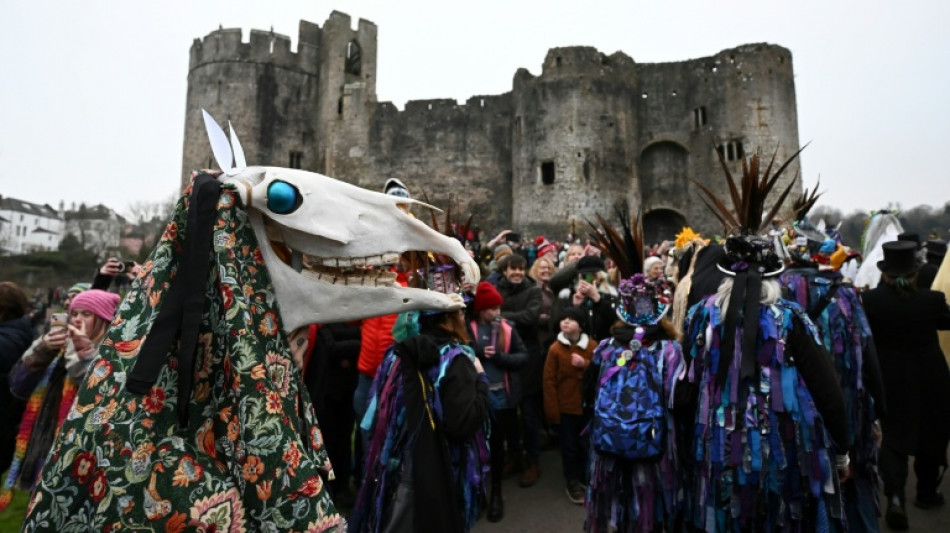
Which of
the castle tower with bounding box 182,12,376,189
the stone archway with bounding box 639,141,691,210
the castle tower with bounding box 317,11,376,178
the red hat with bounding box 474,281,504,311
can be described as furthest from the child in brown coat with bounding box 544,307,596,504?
the castle tower with bounding box 182,12,376,189

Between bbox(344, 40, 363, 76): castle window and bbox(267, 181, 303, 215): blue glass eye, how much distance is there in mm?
32606

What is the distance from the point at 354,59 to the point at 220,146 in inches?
1301

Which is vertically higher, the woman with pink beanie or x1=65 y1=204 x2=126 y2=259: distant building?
x1=65 y1=204 x2=126 y2=259: distant building

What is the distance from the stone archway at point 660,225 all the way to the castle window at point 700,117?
4.36m

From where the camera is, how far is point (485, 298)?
4.41 meters

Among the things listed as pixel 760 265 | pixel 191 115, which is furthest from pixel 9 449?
pixel 191 115

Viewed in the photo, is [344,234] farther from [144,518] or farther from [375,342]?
[375,342]

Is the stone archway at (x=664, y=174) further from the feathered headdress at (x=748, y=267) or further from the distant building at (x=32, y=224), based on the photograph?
the distant building at (x=32, y=224)

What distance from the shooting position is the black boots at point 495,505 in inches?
177

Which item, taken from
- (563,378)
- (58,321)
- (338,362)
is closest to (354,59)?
(338,362)

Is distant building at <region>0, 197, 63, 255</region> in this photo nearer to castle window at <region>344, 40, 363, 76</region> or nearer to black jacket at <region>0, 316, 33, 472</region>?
castle window at <region>344, 40, 363, 76</region>

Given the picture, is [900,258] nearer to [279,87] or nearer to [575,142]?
[575,142]

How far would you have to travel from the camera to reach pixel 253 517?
118 cm

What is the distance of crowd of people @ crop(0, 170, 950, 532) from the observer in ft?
9.05
